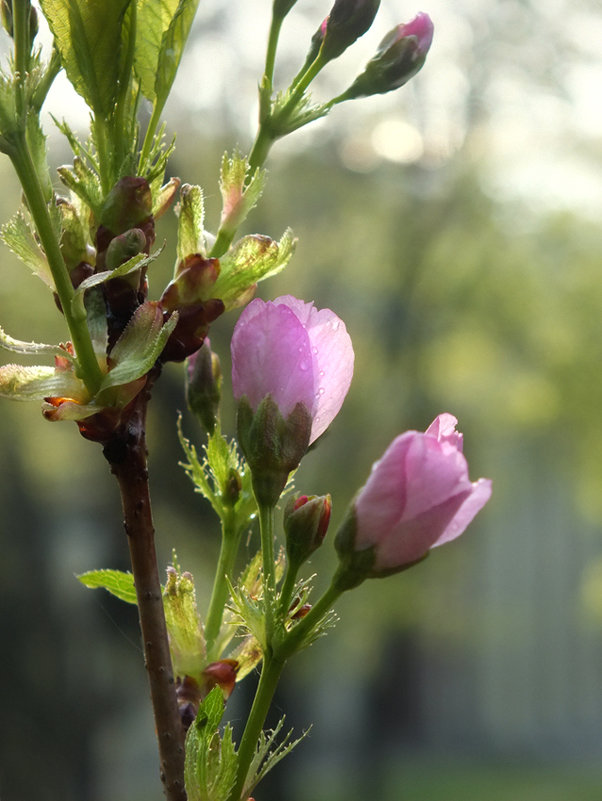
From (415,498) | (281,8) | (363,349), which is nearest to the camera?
(415,498)

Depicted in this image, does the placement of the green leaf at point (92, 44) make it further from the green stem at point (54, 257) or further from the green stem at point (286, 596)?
the green stem at point (286, 596)

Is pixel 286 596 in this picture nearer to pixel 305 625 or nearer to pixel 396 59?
pixel 305 625

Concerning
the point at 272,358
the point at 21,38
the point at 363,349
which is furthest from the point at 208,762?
the point at 363,349

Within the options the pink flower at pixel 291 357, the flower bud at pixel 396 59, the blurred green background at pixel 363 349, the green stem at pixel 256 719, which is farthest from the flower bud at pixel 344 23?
the blurred green background at pixel 363 349

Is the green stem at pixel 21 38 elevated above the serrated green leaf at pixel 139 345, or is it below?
above

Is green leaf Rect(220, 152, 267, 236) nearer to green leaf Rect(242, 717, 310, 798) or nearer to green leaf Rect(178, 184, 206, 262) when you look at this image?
green leaf Rect(178, 184, 206, 262)

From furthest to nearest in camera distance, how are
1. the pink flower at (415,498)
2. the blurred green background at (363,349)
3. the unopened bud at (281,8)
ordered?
the blurred green background at (363,349), the unopened bud at (281,8), the pink flower at (415,498)

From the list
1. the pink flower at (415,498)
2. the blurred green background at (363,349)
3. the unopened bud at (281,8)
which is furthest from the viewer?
the blurred green background at (363,349)

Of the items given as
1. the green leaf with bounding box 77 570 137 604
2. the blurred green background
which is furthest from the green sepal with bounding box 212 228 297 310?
the blurred green background
